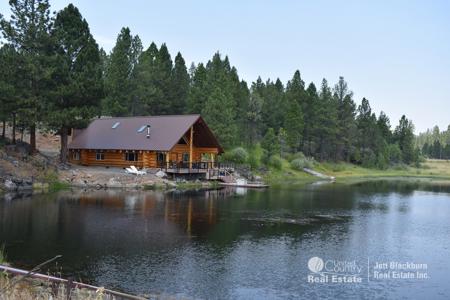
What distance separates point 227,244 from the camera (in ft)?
67.7

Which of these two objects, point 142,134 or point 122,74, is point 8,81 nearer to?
point 142,134

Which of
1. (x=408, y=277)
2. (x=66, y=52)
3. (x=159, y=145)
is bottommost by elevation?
(x=408, y=277)

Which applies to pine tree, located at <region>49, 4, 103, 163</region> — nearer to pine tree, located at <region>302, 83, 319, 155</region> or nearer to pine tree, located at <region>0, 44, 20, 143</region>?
pine tree, located at <region>0, 44, 20, 143</region>

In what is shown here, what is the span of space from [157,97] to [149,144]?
2301cm

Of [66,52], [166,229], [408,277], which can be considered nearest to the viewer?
[408,277]

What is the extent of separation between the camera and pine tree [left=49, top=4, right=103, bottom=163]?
42062 millimetres

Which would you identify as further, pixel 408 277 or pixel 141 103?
pixel 141 103

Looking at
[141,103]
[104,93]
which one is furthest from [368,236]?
[141,103]

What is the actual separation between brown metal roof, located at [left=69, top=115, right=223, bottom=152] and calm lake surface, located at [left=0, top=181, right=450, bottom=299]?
498 inches

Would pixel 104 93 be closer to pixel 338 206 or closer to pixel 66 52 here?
pixel 66 52

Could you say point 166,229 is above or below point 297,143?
below

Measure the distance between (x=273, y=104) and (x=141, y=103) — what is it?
28785 mm

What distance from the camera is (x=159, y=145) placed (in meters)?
46.6

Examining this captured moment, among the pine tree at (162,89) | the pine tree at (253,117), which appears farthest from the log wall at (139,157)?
the pine tree at (253,117)
